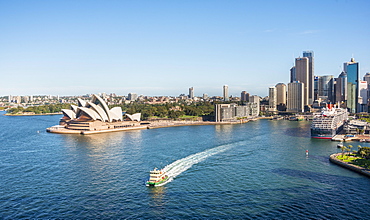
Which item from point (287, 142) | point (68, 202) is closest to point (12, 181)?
point (68, 202)

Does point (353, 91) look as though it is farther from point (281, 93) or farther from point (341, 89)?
point (281, 93)

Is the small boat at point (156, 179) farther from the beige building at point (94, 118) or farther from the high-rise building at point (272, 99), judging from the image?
the high-rise building at point (272, 99)

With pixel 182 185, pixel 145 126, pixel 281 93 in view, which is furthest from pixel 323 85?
pixel 182 185

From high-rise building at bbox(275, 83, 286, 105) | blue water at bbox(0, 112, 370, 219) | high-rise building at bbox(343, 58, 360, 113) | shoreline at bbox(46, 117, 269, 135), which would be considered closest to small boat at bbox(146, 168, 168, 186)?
blue water at bbox(0, 112, 370, 219)

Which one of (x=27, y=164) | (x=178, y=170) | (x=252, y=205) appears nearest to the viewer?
(x=252, y=205)

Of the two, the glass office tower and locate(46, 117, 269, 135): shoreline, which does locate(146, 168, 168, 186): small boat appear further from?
the glass office tower

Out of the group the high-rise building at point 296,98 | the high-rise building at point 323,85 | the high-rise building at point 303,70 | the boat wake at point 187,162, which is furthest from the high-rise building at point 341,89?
the boat wake at point 187,162

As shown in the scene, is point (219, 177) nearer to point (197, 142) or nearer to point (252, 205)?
point (252, 205)

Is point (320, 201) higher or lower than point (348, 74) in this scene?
lower
